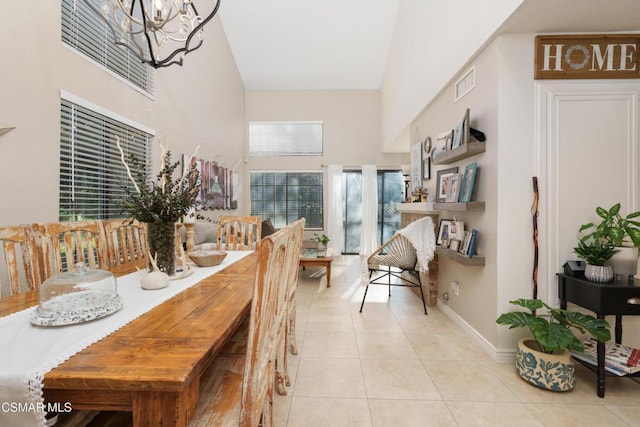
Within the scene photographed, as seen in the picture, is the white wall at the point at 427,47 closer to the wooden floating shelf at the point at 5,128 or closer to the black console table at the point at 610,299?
the black console table at the point at 610,299

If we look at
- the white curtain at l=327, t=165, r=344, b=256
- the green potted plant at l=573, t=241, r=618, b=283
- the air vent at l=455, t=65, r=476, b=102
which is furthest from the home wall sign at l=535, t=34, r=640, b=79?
the white curtain at l=327, t=165, r=344, b=256

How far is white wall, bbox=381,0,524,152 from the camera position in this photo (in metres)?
2.25

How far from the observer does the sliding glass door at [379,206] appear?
6.75 metres

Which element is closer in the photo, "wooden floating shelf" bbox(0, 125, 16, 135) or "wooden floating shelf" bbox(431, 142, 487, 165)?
"wooden floating shelf" bbox(0, 125, 16, 135)

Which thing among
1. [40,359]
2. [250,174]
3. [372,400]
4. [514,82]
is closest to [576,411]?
[372,400]

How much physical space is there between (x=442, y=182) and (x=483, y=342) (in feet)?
4.97

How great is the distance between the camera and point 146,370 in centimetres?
69

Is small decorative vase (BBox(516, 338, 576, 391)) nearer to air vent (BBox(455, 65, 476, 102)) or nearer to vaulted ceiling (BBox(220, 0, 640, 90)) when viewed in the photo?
air vent (BBox(455, 65, 476, 102))

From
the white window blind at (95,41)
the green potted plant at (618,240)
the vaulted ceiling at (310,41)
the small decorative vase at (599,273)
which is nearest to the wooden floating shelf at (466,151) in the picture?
the green potted plant at (618,240)

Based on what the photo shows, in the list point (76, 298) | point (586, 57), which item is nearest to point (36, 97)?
point (76, 298)

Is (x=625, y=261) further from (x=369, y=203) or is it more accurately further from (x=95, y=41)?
(x=369, y=203)

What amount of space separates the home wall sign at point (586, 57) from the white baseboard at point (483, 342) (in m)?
1.99

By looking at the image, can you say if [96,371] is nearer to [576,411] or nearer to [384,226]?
[576,411]

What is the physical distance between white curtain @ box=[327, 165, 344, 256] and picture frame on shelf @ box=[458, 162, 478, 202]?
4106mm
